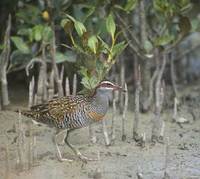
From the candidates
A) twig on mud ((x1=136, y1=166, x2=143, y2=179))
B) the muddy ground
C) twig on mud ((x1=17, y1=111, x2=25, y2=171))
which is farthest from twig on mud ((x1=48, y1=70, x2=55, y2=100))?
twig on mud ((x1=136, y1=166, x2=143, y2=179))

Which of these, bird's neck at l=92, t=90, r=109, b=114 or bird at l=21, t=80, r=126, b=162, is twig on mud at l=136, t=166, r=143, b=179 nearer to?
bird at l=21, t=80, r=126, b=162

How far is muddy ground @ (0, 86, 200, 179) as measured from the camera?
6340 millimetres

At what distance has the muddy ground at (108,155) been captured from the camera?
6.34m

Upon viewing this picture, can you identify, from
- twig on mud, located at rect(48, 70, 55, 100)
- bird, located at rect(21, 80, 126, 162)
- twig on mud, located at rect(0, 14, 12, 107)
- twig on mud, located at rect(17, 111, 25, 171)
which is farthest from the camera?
twig on mud, located at rect(48, 70, 55, 100)

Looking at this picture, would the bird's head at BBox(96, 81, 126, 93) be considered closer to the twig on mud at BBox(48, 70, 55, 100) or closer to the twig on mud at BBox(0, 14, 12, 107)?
the twig on mud at BBox(48, 70, 55, 100)

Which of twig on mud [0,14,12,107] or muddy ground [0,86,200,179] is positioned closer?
muddy ground [0,86,200,179]

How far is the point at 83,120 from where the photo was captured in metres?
6.70

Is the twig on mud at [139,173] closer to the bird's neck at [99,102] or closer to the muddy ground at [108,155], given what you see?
the muddy ground at [108,155]

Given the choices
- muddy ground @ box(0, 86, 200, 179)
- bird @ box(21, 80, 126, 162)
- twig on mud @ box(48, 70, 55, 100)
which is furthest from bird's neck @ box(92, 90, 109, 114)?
twig on mud @ box(48, 70, 55, 100)

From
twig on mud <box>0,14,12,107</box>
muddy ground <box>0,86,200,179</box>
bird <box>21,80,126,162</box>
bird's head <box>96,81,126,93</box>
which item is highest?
twig on mud <box>0,14,12,107</box>

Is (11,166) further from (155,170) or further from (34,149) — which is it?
(155,170)

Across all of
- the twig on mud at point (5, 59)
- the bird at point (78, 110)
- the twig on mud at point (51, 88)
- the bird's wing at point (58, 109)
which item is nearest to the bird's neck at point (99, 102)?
the bird at point (78, 110)

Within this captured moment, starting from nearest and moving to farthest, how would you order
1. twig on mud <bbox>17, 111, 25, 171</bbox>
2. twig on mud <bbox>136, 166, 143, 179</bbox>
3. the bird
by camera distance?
twig on mud <bbox>136, 166, 143, 179</bbox>, twig on mud <bbox>17, 111, 25, 171</bbox>, the bird

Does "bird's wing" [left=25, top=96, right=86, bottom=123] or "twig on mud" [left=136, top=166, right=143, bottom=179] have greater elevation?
"bird's wing" [left=25, top=96, right=86, bottom=123]
